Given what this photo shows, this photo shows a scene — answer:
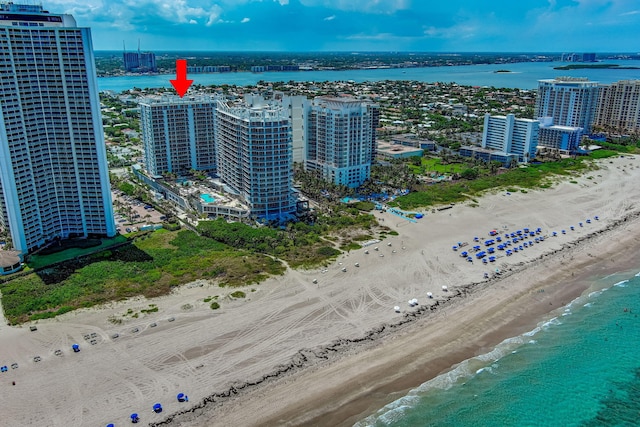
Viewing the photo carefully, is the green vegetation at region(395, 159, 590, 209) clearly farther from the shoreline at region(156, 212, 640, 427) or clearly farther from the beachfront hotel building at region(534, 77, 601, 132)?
the shoreline at region(156, 212, 640, 427)

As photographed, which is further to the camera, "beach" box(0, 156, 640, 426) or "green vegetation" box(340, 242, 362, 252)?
"green vegetation" box(340, 242, 362, 252)

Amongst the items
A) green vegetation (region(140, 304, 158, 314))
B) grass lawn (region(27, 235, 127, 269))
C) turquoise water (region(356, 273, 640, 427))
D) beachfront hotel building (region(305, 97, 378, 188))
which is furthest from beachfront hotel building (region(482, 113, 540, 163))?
green vegetation (region(140, 304, 158, 314))

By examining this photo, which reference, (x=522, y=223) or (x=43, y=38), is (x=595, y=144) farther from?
(x=43, y=38)

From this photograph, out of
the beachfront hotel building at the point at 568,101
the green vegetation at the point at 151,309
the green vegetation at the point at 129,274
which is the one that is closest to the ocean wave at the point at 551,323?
the green vegetation at the point at 129,274

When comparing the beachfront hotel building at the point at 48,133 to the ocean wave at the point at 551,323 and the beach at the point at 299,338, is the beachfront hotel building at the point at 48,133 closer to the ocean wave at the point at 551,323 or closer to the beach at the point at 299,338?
the beach at the point at 299,338

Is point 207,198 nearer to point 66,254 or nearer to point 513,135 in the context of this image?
point 66,254

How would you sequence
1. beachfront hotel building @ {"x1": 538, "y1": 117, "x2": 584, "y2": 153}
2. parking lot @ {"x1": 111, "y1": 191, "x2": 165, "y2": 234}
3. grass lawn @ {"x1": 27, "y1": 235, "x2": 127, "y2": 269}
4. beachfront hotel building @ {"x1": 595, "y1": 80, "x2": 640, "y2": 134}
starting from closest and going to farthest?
grass lawn @ {"x1": 27, "y1": 235, "x2": 127, "y2": 269} < parking lot @ {"x1": 111, "y1": 191, "x2": 165, "y2": 234} < beachfront hotel building @ {"x1": 538, "y1": 117, "x2": 584, "y2": 153} < beachfront hotel building @ {"x1": 595, "y1": 80, "x2": 640, "y2": 134}

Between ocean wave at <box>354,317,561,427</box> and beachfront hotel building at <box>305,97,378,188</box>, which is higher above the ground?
beachfront hotel building at <box>305,97,378,188</box>

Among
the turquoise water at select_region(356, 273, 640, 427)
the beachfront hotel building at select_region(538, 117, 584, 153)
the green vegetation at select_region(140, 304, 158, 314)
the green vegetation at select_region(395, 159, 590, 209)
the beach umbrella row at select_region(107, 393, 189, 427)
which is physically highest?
the beachfront hotel building at select_region(538, 117, 584, 153)
